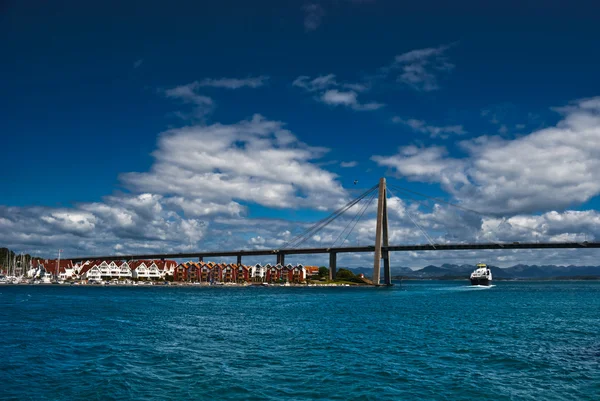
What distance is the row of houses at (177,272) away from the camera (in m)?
149

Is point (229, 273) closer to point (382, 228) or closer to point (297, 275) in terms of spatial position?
point (297, 275)

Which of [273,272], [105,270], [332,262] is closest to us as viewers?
[332,262]

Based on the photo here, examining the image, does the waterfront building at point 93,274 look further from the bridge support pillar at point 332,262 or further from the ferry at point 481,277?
the ferry at point 481,277

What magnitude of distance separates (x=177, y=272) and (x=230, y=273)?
18.3 m

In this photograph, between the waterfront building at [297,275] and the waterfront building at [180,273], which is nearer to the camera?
the waterfront building at [297,275]

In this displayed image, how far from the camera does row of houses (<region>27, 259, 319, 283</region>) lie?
149 m

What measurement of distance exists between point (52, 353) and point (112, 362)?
416 cm

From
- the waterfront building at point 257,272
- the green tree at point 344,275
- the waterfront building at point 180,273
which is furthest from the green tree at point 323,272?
the waterfront building at point 180,273

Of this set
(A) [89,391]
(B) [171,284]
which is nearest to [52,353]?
(A) [89,391]

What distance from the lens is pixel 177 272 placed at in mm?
154375

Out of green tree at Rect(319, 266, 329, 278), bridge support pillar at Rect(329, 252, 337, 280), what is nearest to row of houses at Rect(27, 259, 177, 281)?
green tree at Rect(319, 266, 329, 278)

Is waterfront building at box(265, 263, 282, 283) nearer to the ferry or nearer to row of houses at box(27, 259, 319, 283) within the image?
row of houses at box(27, 259, 319, 283)

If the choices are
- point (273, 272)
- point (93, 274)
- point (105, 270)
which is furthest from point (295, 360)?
point (105, 270)

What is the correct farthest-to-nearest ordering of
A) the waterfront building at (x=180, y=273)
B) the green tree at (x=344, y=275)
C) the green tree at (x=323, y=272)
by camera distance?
the green tree at (x=323, y=272) → the green tree at (x=344, y=275) → the waterfront building at (x=180, y=273)
